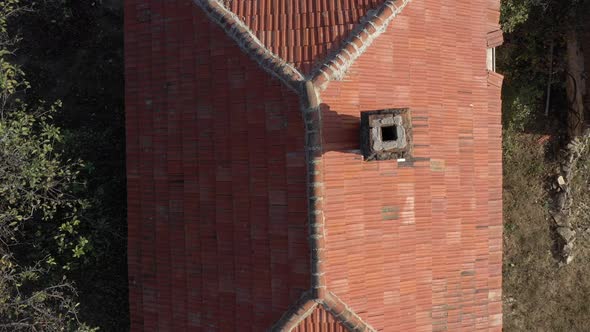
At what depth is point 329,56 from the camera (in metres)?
8.38

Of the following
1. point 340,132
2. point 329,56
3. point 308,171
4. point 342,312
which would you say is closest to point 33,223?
point 308,171

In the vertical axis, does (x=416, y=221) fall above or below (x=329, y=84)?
below

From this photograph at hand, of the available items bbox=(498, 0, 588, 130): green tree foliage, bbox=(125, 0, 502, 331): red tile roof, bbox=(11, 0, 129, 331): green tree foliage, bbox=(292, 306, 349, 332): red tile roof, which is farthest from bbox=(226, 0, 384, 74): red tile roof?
bbox=(498, 0, 588, 130): green tree foliage

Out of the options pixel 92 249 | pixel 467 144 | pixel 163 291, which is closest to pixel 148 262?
pixel 163 291

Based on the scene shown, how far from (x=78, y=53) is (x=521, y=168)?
15464 millimetres

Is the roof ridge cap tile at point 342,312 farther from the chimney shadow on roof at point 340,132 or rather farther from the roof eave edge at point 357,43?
the roof eave edge at point 357,43

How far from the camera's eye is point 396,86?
8859 mm

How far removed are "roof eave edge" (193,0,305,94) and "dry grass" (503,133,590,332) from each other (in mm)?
10483

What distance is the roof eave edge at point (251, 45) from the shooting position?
823 centimetres

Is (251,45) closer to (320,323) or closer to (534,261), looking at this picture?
(320,323)

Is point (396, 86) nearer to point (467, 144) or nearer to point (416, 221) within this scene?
point (467, 144)

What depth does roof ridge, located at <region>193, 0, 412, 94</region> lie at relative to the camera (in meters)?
8.20

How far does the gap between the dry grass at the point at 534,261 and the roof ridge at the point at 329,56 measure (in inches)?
361

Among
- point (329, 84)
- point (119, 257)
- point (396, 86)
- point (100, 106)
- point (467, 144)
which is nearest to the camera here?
point (329, 84)
